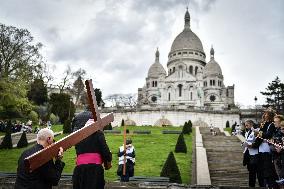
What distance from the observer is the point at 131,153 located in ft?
44.8

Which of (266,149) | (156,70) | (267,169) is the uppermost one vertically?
(156,70)

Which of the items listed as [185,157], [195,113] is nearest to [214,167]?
[185,157]

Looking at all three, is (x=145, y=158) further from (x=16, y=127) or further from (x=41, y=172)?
(x=16, y=127)

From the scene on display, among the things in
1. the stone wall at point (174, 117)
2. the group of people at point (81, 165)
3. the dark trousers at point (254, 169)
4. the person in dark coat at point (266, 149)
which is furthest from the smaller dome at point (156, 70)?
the group of people at point (81, 165)

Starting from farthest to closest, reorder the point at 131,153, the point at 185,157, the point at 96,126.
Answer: the point at 185,157, the point at 131,153, the point at 96,126

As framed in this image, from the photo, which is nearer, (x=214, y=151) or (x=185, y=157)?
(x=185, y=157)

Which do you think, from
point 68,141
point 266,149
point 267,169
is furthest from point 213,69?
point 68,141

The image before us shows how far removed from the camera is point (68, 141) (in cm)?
495

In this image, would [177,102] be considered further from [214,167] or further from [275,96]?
[214,167]

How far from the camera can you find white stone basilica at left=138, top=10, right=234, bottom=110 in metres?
86.6

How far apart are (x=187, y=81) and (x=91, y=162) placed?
82.2 metres

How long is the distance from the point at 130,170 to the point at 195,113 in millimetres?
50350

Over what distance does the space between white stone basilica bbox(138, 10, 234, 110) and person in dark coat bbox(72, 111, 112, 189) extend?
233ft

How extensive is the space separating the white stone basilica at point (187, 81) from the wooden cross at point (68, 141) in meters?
71.3
